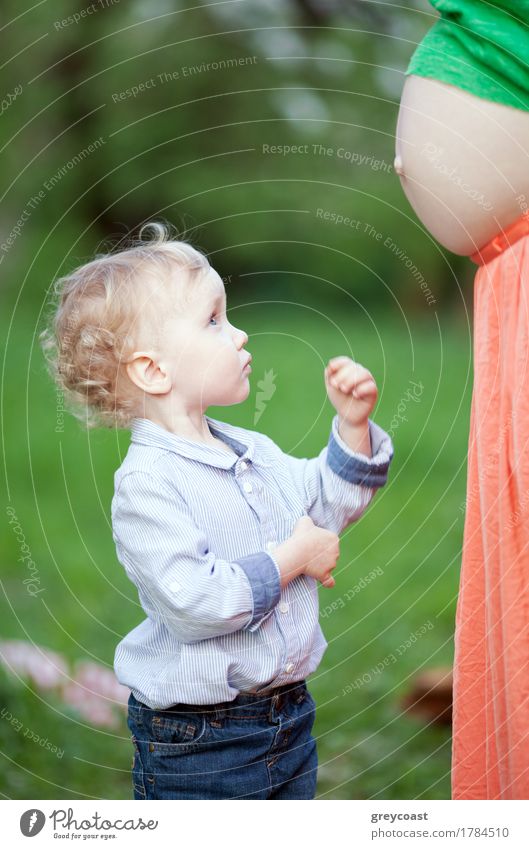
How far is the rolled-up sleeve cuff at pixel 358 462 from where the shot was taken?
4.14 ft

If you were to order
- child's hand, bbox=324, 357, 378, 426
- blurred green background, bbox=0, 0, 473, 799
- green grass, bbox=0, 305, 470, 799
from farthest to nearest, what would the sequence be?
1. blurred green background, bbox=0, 0, 473, 799
2. green grass, bbox=0, 305, 470, 799
3. child's hand, bbox=324, 357, 378, 426

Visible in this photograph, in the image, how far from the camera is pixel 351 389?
1.23 meters

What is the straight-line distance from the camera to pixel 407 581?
2.62m

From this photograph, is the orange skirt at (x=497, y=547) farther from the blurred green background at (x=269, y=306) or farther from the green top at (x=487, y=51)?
the blurred green background at (x=269, y=306)

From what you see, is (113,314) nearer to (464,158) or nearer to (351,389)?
(351,389)

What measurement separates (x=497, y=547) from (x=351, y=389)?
252 mm

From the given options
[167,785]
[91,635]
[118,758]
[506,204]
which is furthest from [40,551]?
[506,204]

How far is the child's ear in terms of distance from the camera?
1.20m

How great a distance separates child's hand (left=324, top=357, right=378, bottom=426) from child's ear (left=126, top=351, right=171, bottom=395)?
196 millimetres

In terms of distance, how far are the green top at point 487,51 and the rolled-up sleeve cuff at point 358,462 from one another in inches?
16.1

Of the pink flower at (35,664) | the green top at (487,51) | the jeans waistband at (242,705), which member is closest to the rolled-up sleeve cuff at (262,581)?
the jeans waistband at (242,705)
